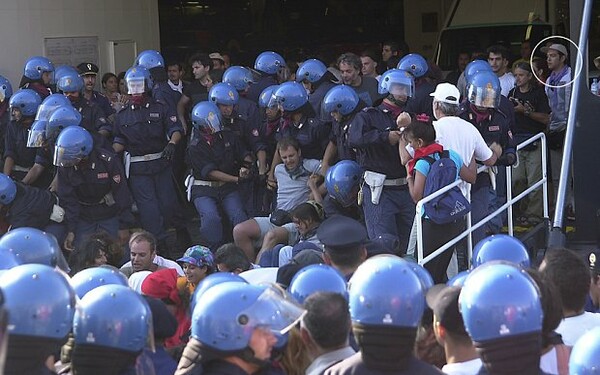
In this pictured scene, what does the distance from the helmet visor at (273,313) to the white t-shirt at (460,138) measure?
4.45 m

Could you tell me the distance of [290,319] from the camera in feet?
14.6

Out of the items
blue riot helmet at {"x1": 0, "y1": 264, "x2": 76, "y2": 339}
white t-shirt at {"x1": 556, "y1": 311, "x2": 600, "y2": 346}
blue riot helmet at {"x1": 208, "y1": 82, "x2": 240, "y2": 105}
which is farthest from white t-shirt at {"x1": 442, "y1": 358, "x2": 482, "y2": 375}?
blue riot helmet at {"x1": 208, "y1": 82, "x2": 240, "y2": 105}

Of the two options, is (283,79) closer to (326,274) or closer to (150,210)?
(150,210)

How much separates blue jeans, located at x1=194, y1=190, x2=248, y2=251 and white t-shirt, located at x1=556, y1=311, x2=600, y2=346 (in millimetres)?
5896

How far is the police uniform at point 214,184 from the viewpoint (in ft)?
35.7

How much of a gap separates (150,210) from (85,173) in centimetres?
148

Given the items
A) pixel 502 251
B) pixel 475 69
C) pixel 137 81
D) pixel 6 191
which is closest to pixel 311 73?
pixel 137 81

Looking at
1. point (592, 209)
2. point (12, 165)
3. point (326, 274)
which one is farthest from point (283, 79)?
point (326, 274)

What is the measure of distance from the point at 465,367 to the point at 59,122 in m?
7.05

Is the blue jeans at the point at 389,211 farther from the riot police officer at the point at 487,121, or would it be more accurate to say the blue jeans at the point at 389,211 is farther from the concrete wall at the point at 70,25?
the concrete wall at the point at 70,25

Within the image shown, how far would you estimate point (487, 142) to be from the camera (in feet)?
31.7

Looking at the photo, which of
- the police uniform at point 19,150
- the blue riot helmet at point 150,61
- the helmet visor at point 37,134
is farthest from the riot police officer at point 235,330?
the blue riot helmet at point 150,61

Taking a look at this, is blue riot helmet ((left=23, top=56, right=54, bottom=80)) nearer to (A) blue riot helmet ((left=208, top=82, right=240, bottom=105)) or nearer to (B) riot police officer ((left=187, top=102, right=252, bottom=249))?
(A) blue riot helmet ((left=208, top=82, right=240, bottom=105))

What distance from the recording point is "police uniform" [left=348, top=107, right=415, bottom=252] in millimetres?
9398
